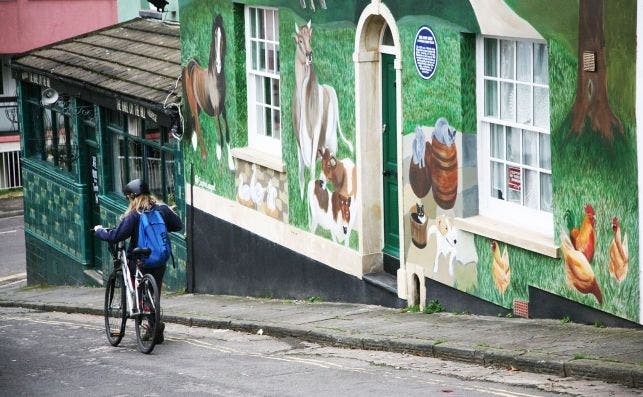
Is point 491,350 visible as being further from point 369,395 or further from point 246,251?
point 246,251

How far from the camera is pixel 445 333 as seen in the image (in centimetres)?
1233

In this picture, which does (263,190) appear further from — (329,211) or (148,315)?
(148,315)

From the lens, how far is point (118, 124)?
21828 mm

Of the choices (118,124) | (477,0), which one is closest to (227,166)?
(118,124)

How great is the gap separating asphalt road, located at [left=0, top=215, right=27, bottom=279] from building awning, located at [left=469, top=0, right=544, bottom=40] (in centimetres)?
1907

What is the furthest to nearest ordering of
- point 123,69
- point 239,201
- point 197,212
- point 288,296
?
point 123,69, point 197,212, point 239,201, point 288,296

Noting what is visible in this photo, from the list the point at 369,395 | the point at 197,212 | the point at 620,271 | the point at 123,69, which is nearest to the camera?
the point at 369,395

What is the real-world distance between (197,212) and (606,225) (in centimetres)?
889

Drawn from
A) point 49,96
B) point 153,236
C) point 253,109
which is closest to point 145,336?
point 153,236

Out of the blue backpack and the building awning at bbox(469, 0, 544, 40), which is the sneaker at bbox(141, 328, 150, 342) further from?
the building awning at bbox(469, 0, 544, 40)

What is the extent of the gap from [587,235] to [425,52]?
9.29ft

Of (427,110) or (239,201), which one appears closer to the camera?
(427,110)

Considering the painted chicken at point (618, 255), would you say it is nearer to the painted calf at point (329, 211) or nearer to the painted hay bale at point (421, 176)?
the painted hay bale at point (421, 176)

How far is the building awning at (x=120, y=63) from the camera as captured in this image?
20094 millimetres
